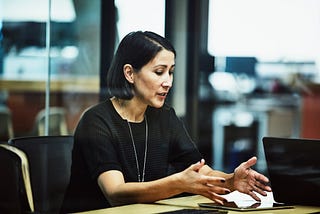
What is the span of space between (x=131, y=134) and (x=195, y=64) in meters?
1.83

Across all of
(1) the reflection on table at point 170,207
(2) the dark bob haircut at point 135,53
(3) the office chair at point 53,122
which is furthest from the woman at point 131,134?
(3) the office chair at point 53,122

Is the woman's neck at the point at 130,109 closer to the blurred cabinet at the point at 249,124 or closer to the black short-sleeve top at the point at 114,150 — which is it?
the black short-sleeve top at the point at 114,150

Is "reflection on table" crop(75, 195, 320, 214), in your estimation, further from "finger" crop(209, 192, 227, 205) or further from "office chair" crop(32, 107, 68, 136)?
"office chair" crop(32, 107, 68, 136)

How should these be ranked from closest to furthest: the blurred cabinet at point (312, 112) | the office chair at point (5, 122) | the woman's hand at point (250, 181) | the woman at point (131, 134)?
the woman's hand at point (250, 181) < the woman at point (131, 134) < the office chair at point (5, 122) < the blurred cabinet at point (312, 112)

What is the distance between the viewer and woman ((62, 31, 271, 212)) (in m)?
2.75

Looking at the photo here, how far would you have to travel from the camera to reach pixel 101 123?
2.82m

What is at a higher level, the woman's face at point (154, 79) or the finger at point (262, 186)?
the woman's face at point (154, 79)

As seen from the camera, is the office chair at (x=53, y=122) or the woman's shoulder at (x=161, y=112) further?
the office chair at (x=53, y=122)

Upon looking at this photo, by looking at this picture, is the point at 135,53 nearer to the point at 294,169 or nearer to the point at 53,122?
the point at 294,169

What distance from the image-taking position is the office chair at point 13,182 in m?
2.49

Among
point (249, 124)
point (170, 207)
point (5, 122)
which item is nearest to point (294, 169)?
point (170, 207)

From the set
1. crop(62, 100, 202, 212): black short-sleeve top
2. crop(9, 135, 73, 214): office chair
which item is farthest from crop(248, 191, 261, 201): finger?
crop(9, 135, 73, 214): office chair

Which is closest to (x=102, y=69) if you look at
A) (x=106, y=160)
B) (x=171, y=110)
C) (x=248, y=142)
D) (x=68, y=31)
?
(x=68, y=31)

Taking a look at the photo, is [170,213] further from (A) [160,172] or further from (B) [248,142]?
(B) [248,142]
